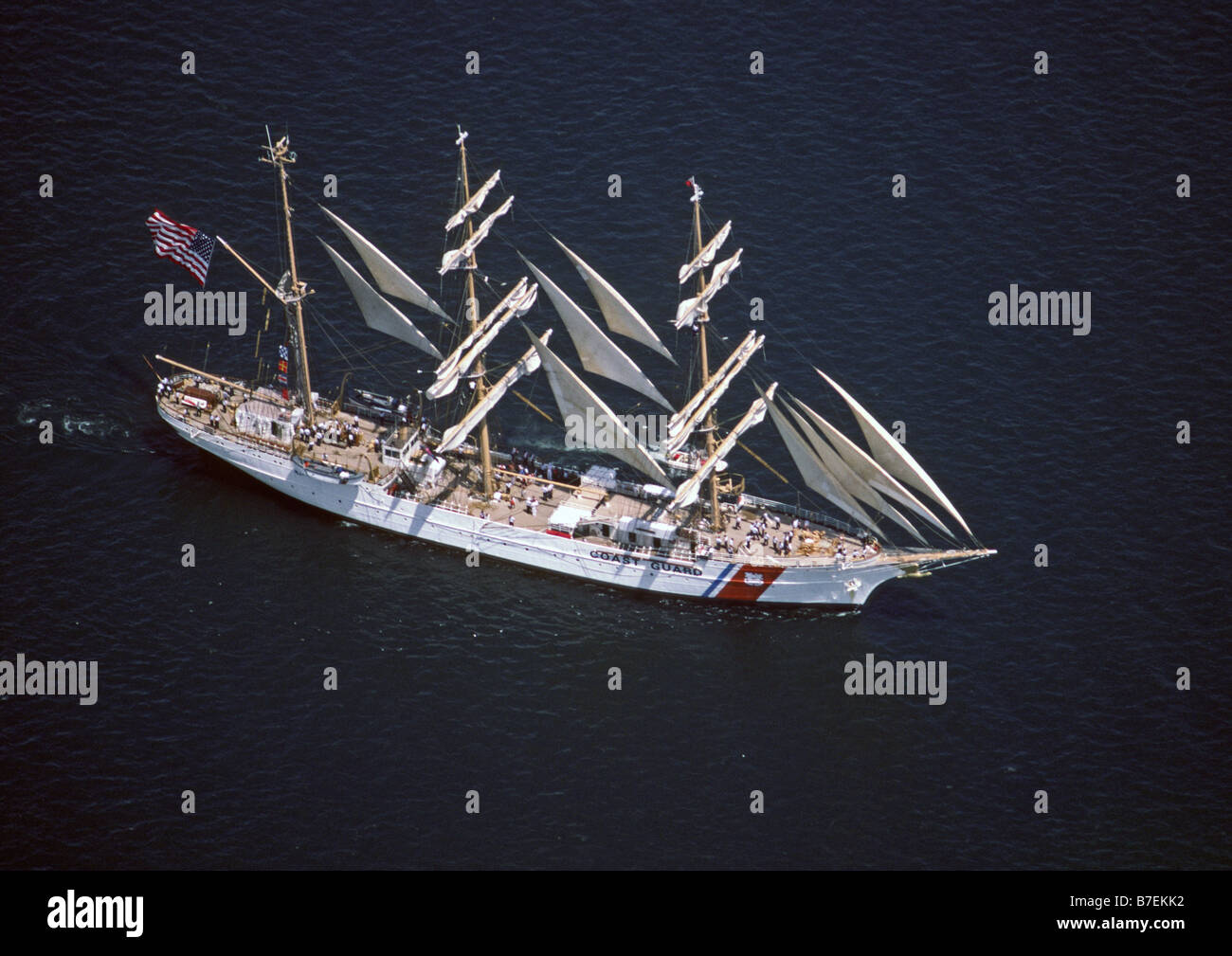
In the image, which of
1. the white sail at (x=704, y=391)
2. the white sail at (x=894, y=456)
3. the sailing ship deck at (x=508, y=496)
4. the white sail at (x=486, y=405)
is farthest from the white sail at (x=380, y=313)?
the white sail at (x=894, y=456)

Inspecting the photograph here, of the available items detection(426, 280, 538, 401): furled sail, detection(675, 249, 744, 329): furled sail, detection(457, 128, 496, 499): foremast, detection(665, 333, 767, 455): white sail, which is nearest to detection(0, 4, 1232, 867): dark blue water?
detection(457, 128, 496, 499): foremast

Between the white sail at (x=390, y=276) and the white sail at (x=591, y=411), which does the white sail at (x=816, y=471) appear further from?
the white sail at (x=390, y=276)

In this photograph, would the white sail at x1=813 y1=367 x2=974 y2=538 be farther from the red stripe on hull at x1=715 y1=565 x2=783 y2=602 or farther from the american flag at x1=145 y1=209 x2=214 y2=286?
the american flag at x1=145 y1=209 x2=214 y2=286

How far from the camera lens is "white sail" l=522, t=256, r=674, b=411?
15412 cm

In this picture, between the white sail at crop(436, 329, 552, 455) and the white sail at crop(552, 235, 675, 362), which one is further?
the white sail at crop(436, 329, 552, 455)

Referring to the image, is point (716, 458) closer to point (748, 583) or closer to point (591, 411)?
point (748, 583)

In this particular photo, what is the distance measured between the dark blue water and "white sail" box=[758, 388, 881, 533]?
6650 millimetres

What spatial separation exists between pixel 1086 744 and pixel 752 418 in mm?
30319

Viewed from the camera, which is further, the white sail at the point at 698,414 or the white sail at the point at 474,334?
the white sail at the point at 474,334

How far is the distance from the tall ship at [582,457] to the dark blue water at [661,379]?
2.53 metres

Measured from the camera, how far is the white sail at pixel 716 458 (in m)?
153
